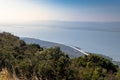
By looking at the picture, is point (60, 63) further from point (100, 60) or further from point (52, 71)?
point (100, 60)

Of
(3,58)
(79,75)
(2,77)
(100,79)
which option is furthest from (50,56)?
(2,77)

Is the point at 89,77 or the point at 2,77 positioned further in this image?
the point at 89,77

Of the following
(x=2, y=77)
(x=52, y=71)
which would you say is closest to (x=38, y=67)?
(x=52, y=71)

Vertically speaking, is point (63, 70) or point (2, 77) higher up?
point (2, 77)

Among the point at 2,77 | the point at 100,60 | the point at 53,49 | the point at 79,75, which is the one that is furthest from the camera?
the point at 53,49

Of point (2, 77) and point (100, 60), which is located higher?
point (2, 77)

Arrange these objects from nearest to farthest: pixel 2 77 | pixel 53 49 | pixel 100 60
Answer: pixel 2 77 < pixel 100 60 < pixel 53 49

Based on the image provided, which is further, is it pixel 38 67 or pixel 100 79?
pixel 38 67

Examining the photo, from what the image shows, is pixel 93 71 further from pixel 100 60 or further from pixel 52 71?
pixel 100 60

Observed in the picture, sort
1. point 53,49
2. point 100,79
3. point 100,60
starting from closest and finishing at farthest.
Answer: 1. point 100,79
2. point 100,60
3. point 53,49
